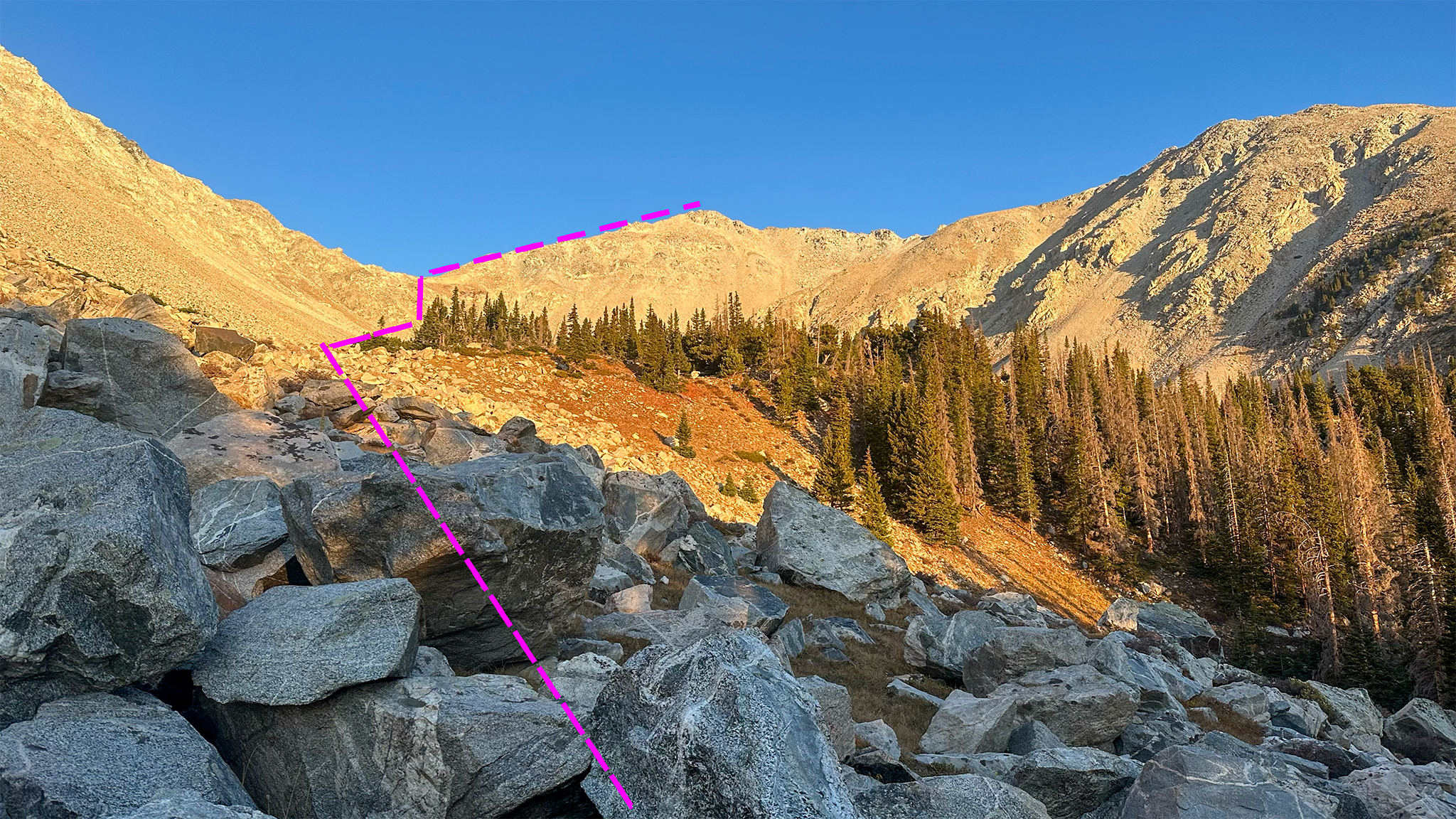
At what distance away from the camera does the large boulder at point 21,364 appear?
1329 cm

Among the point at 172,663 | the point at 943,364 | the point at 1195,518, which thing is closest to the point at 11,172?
the point at 943,364

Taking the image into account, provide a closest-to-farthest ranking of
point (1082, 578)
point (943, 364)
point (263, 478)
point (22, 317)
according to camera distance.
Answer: point (263, 478)
point (22, 317)
point (1082, 578)
point (943, 364)

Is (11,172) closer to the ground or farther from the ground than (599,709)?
farther from the ground

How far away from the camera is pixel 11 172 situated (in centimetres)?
12138

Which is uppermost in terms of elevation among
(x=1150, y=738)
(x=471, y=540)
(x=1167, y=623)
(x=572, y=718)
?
(x=471, y=540)

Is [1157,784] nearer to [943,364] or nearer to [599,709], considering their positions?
[599,709]

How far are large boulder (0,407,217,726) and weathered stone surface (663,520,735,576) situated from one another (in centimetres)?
1751

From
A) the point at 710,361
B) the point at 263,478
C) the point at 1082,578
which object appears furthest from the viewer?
the point at 710,361

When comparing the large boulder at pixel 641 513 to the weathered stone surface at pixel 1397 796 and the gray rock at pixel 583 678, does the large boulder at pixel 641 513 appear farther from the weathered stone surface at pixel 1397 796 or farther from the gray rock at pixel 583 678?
the weathered stone surface at pixel 1397 796

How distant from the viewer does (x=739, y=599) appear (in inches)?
659

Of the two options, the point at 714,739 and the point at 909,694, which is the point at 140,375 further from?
the point at 909,694

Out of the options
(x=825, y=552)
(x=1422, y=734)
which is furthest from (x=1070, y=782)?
(x=1422, y=734)

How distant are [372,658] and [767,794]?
454cm

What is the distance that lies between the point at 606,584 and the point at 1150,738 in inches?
475
